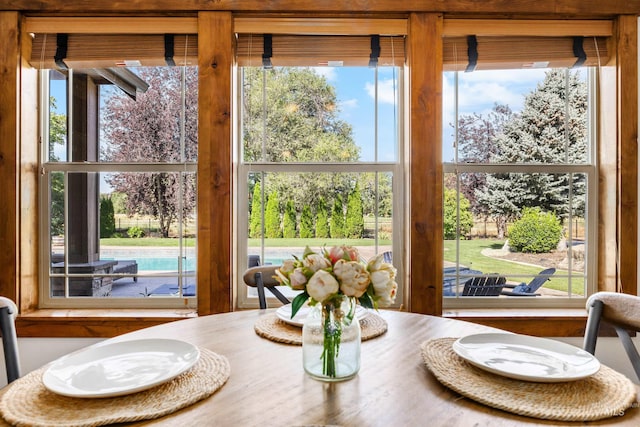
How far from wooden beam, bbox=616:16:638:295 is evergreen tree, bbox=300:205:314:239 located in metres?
1.72

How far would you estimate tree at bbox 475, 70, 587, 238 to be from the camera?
2.28 metres

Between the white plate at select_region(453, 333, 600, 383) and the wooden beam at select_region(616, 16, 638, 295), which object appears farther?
the wooden beam at select_region(616, 16, 638, 295)

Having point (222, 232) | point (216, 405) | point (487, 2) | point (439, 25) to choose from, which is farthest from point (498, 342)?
point (487, 2)

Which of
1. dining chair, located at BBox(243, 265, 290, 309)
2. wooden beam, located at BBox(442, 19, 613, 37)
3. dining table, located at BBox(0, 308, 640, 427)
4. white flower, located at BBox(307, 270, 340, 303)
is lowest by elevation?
dining table, located at BBox(0, 308, 640, 427)

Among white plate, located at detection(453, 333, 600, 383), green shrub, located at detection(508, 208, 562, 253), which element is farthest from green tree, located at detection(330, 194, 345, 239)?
white plate, located at detection(453, 333, 600, 383)

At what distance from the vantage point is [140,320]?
209 centimetres

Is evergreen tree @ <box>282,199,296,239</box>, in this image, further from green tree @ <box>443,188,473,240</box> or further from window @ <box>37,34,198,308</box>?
green tree @ <box>443,188,473,240</box>

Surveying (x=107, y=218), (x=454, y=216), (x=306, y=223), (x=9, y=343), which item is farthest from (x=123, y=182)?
(x=454, y=216)

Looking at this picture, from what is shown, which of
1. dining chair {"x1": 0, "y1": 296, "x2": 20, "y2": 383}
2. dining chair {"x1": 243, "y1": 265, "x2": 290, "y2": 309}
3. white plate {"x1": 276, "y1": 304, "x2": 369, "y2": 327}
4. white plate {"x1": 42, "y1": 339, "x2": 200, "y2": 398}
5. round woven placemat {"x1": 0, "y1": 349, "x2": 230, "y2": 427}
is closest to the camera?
round woven placemat {"x1": 0, "y1": 349, "x2": 230, "y2": 427}

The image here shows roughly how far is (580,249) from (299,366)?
2.06 meters

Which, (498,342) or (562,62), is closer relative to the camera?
(498,342)

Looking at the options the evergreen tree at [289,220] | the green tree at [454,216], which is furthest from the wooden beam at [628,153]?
the evergreen tree at [289,220]

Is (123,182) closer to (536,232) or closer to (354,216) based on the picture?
(354,216)

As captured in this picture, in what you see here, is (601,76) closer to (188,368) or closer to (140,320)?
(188,368)
